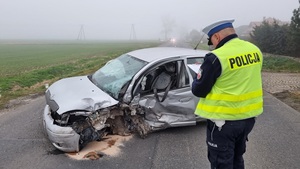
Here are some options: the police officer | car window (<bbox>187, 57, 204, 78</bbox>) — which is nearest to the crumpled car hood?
car window (<bbox>187, 57, 204, 78</bbox>)

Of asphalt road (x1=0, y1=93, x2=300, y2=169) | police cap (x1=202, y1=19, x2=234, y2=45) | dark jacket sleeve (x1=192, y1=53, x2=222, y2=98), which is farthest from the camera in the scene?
asphalt road (x1=0, y1=93, x2=300, y2=169)

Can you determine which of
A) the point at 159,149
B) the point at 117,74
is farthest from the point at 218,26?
the point at 117,74

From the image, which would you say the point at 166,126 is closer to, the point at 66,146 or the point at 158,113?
the point at 158,113

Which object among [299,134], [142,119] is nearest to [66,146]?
[142,119]

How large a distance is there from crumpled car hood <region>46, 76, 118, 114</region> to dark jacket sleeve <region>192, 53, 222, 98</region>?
7.72 ft

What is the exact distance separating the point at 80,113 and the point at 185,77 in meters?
1.95

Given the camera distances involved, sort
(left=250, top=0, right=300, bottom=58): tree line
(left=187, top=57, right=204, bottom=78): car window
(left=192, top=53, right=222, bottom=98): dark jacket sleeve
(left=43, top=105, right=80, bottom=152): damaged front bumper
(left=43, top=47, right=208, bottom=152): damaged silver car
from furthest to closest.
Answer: (left=250, top=0, right=300, bottom=58): tree line < (left=187, top=57, right=204, bottom=78): car window < (left=43, top=47, right=208, bottom=152): damaged silver car < (left=43, top=105, right=80, bottom=152): damaged front bumper < (left=192, top=53, right=222, bottom=98): dark jacket sleeve

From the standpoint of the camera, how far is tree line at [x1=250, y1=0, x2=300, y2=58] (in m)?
21.3

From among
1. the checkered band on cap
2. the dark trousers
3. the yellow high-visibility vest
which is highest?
the checkered band on cap

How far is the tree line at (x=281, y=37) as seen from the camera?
69.9 feet

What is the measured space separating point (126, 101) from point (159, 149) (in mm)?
938

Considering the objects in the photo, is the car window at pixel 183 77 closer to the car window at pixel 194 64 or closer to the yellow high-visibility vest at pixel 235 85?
the car window at pixel 194 64

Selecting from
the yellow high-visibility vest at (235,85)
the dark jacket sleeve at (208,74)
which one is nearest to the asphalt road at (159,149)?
the yellow high-visibility vest at (235,85)

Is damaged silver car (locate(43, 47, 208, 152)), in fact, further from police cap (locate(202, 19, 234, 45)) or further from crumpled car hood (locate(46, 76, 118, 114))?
police cap (locate(202, 19, 234, 45))
